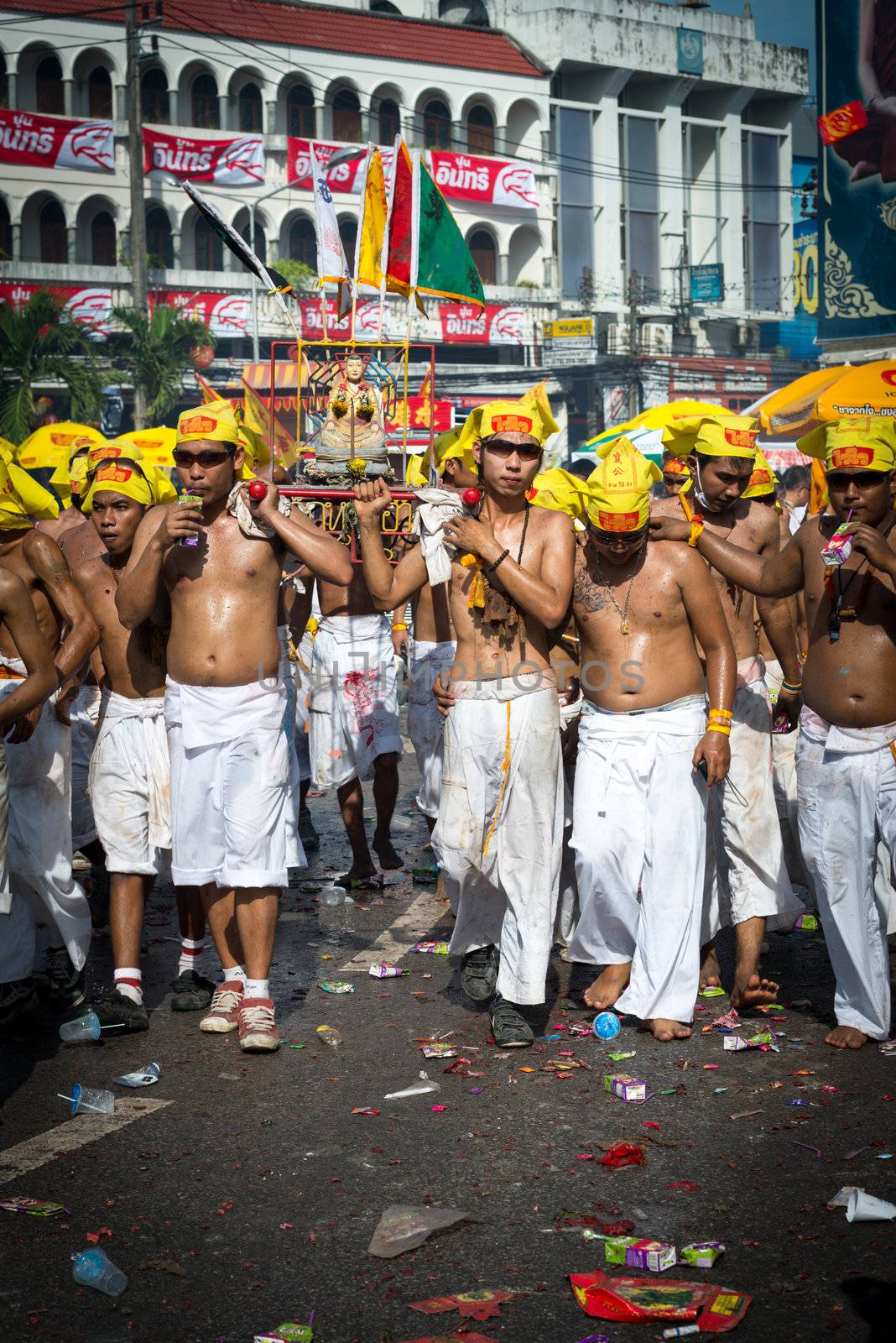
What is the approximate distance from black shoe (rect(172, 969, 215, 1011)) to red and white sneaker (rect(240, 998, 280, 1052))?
1.65ft

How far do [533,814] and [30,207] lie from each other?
49.8 m

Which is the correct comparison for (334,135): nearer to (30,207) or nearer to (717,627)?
(30,207)

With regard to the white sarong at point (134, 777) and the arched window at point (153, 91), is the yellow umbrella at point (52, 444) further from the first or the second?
the arched window at point (153, 91)

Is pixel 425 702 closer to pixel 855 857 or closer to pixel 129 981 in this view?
pixel 129 981

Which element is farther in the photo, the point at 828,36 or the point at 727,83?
the point at 727,83

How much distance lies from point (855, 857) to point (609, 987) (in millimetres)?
1159

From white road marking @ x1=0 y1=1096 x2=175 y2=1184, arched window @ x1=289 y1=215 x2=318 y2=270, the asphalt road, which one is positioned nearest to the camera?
the asphalt road

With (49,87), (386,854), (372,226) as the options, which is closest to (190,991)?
(386,854)

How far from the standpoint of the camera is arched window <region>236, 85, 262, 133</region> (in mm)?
54625

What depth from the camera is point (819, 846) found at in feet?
18.8

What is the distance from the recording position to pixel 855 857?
223 inches

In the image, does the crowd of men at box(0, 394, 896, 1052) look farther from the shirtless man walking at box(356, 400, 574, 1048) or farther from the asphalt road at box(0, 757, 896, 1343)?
the asphalt road at box(0, 757, 896, 1343)

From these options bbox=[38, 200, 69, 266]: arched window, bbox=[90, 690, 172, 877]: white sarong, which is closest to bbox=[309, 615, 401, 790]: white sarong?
bbox=[90, 690, 172, 877]: white sarong

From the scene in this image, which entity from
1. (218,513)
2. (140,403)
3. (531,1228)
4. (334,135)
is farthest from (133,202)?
Result: (531,1228)
